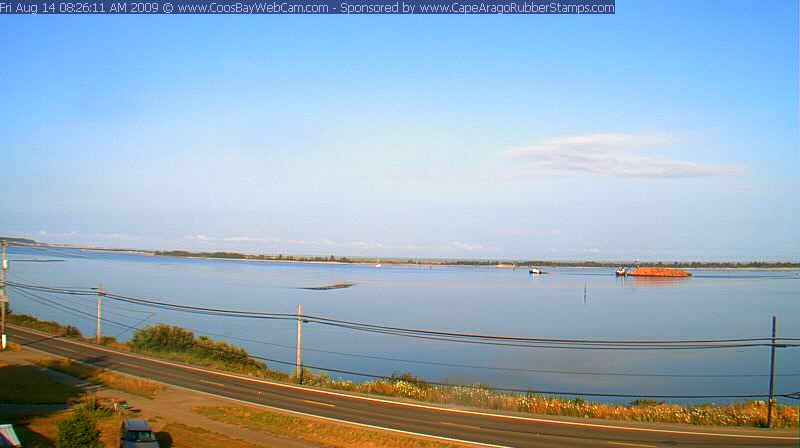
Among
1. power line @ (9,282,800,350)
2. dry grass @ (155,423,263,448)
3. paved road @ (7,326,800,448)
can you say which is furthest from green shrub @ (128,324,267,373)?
dry grass @ (155,423,263,448)

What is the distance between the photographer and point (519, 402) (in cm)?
2680

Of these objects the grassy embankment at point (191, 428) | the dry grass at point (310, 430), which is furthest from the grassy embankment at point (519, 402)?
the grassy embankment at point (191, 428)

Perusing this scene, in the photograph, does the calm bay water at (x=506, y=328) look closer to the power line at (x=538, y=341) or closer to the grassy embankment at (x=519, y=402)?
the power line at (x=538, y=341)

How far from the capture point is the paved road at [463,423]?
2008 cm

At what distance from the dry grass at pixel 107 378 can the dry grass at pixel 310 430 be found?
5.11 m

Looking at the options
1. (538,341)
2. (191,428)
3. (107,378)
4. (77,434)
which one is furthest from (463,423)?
(538,341)

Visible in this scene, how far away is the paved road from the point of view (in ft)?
65.9

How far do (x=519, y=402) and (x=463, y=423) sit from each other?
14.5ft

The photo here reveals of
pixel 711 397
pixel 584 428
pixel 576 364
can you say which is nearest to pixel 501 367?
pixel 576 364

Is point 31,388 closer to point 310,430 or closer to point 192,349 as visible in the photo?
point 192,349

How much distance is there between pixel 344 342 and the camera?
174 feet

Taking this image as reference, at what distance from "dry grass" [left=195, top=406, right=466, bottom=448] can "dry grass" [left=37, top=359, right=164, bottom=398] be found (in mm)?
5106

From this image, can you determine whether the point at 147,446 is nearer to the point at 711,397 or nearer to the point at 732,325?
the point at 711,397

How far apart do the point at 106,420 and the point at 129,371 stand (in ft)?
39.9
